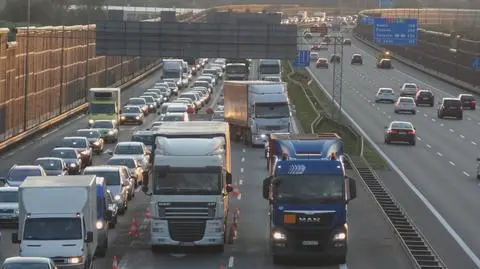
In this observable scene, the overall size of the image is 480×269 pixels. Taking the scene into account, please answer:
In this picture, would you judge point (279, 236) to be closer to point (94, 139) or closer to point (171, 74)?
point (94, 139)

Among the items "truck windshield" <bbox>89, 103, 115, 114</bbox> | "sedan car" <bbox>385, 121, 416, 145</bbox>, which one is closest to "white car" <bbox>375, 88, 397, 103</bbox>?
"truck windshield" <bbox>89, 103, 115, 114</bbox>

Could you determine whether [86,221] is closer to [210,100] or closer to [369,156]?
[369,156]

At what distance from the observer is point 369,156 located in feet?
192

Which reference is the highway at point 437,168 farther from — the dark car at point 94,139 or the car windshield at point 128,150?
the dark car at point 94,139

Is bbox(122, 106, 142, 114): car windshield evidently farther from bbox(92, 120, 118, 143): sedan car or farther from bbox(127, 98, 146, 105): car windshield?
bbox(92, 120, 118, 143): sedan car

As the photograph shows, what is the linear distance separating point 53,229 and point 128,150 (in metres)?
24.5

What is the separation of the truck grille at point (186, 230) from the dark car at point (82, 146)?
930 inches

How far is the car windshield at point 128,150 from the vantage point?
52344mm

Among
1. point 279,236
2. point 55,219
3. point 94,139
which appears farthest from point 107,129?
point 55,219

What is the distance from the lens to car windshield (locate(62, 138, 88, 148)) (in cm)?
5631

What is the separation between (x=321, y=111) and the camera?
84.4 m

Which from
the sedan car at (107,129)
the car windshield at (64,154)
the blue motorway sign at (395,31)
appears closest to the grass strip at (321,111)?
the blue motorway sign at (395,31)

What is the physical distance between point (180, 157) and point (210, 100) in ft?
238

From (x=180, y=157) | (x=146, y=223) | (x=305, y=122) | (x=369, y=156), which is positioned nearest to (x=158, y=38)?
(x=305, y=122)
